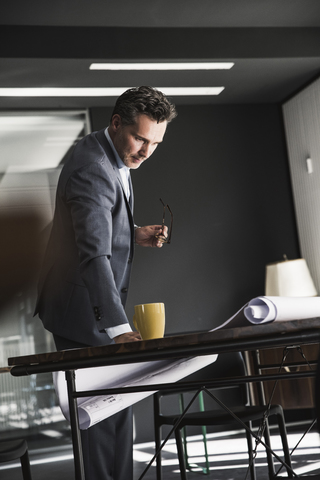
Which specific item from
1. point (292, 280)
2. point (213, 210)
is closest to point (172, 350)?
point (292, 280)

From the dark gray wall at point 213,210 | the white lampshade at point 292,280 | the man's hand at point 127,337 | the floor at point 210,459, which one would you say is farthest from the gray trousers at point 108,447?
the dark gray wall at point 213,210

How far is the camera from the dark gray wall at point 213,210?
4.78 meters

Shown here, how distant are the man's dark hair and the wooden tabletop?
0.86 meters

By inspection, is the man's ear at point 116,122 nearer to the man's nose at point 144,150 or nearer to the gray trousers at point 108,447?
the man's nose at point 144,150

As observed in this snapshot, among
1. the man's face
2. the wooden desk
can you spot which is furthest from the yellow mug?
the man's face

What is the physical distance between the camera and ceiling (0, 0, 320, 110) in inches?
155

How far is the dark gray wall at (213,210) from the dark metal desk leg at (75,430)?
3.68 meters

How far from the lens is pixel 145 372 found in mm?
1186

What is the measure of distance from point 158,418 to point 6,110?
313 cm

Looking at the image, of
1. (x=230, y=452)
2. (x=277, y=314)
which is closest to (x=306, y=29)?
(x=230, y=452)

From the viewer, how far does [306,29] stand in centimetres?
443

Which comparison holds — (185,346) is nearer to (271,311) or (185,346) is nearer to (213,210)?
(271,311)

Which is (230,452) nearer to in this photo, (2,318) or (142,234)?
(2,318)

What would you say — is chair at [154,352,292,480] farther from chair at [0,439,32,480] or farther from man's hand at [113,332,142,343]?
man's hand at [113,332,142,343]
